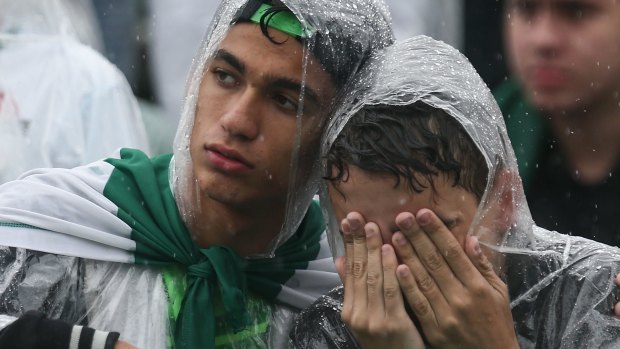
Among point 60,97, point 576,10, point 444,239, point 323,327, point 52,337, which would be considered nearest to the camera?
point 52,337

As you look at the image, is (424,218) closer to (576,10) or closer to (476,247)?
(476,247)

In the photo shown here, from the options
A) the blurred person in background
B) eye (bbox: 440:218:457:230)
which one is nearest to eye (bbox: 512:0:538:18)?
the blurred person in background

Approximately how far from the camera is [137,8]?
21.7 ft

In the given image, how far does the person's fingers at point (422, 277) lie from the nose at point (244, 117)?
510mm

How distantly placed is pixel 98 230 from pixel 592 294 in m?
1.22

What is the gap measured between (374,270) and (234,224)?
1.91 ft

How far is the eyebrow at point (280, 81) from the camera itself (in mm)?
3863

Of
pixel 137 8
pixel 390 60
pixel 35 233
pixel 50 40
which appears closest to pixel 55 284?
pixel 35 233

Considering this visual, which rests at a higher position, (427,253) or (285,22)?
(285,22)

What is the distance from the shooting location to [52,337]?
3395 mm

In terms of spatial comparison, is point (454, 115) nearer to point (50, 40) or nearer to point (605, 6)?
point (605, 6)

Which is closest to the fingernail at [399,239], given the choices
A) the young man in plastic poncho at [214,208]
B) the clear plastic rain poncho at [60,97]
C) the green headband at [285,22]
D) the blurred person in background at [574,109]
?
the young man in plastic poncho at [214,208]

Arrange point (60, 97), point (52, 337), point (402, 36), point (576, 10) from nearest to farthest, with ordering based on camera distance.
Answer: point (52, 337) → point (576, 10) → point (60, 97) → point (402, 36)

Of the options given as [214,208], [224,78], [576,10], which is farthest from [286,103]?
[576,10]
